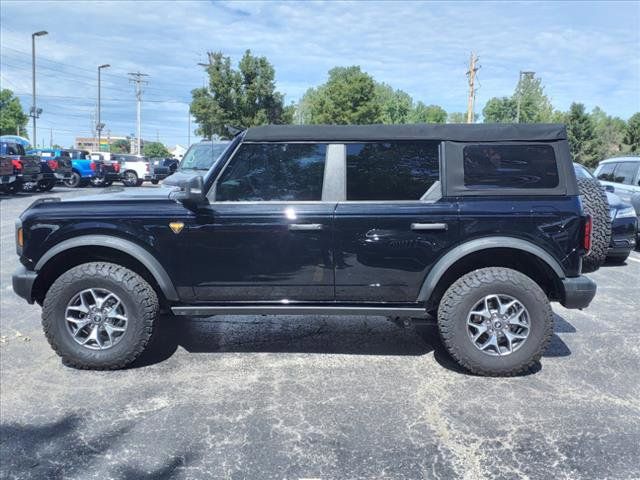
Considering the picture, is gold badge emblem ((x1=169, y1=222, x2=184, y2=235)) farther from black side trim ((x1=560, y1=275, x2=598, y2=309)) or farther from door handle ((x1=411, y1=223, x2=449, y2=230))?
black side trim ((x1=560, y1=275, x2=598, y2=309))

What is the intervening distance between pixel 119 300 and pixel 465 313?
8.43 ft

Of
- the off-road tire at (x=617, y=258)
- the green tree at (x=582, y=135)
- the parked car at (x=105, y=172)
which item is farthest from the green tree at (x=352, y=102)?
the off-road tire at (x=617, y=258)

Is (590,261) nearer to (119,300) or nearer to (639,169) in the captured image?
(119,300)

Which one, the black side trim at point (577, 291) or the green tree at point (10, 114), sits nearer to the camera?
the black side trim at point (577, 291)

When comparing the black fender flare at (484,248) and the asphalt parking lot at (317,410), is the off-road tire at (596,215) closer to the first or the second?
the asphalt parking lot at (317,410)

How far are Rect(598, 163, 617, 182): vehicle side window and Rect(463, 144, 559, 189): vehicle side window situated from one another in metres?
8.53

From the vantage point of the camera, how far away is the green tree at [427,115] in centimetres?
6844

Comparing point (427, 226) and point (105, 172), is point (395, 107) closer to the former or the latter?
point (105, 172)

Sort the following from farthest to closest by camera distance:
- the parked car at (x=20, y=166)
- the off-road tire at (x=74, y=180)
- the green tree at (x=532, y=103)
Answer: the green tree at (x=532, y=103), the off-road tire at (x=74, y=180), the parked car at (x=20, y=166)

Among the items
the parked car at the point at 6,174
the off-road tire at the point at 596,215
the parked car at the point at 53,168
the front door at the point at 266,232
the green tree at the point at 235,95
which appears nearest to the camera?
the front door at the point at 266,232

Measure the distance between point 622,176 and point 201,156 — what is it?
8.62m

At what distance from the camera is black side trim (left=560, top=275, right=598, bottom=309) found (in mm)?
3793

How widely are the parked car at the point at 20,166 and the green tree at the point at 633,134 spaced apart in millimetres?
38088

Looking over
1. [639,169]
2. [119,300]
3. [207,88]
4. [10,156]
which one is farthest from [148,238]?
[207,88]
